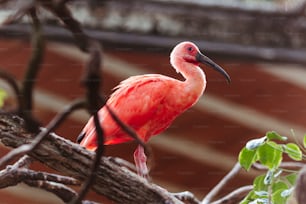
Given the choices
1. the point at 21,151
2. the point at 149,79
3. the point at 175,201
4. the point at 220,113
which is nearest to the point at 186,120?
the point at 220,113

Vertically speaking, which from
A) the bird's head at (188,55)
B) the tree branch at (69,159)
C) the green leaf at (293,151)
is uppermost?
the bird's head at (188,55)

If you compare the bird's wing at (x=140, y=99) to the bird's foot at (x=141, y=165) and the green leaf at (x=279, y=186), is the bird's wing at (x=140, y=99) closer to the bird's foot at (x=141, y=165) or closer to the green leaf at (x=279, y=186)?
the bird's foot at (x=141, y=165)

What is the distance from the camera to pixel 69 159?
557 mm

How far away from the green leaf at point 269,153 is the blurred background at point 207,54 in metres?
0.36

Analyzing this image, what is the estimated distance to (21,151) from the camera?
397 mm

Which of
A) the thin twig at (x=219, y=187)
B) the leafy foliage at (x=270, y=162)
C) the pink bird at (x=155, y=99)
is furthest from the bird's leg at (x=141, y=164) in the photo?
the thin twig at (x=219, y=187)

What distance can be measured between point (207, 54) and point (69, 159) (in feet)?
2.16

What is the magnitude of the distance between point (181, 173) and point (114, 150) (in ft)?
0.86

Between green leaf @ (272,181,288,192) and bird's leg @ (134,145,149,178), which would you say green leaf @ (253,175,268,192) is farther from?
bird's leg @ (134,145,149,178)

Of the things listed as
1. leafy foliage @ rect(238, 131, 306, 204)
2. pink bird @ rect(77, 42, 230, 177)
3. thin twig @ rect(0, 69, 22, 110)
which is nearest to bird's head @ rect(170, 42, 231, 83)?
pink bird @ rect(77, 42, 230, 177)

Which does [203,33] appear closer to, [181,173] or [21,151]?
[181,173]

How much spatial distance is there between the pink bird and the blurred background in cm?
34

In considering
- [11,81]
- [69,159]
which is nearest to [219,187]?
[69,159]

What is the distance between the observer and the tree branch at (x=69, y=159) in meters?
0.55
